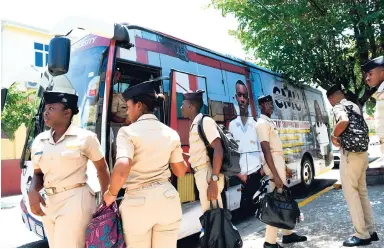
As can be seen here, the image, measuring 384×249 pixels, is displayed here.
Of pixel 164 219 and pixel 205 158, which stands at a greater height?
pixel 205 158

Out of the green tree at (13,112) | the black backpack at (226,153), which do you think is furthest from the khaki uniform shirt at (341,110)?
the green tree at (13,112)

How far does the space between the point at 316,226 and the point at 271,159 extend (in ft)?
6.08

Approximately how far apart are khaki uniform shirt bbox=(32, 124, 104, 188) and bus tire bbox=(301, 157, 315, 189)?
6.70 m

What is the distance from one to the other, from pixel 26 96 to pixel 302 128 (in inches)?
404

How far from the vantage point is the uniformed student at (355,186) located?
4029 millimetres

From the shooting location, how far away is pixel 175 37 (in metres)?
4.95

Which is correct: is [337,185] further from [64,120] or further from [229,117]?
[64,120]

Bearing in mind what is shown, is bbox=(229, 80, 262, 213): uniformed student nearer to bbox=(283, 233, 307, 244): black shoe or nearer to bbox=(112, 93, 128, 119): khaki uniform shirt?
bbox=(283, 233, 307, 244): black shoe

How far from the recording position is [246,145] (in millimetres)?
5758

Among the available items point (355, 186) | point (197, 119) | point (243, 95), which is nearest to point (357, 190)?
point (355, 186)

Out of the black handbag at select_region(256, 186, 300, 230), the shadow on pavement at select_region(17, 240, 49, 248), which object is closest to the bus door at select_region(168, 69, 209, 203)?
the black handbag at select_region(256, 186, 300, 230)

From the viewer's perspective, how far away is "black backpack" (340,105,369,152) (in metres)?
4.01

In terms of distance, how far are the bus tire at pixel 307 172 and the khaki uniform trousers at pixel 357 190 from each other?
13.5 feet

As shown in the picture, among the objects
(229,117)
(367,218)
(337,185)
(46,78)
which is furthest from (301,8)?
(46,78)
